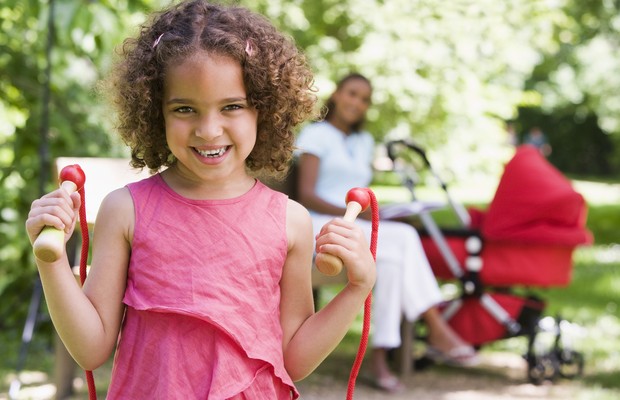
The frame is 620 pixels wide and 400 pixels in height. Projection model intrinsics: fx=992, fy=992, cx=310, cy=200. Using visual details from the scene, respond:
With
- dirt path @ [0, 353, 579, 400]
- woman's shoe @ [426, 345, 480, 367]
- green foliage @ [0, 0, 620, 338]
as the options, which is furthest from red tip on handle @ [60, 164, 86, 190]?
woman's shoe @ [426, 345, 480, 367]

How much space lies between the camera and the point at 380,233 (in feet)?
14.9

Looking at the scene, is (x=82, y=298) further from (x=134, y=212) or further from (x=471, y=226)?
(x=471, y=226)

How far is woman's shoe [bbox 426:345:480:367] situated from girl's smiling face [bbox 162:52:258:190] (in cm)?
323

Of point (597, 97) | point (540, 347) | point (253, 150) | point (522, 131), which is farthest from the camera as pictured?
point (522, 131)

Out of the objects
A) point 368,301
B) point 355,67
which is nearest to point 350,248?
point 368,301

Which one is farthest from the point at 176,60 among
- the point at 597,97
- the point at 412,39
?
the point at 597,97

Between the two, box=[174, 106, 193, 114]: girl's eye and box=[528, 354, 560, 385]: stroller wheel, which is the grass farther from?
box=[174, 106, 193, 114]: girl's eye

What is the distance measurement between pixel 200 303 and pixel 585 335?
14.2ft

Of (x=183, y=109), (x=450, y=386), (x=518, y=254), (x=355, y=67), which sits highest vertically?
(x=355, y=67)

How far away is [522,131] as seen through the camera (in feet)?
99.6

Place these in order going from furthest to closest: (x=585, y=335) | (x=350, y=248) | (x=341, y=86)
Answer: (x=585, y=335)
(x=341, y=86)
(x=350, y=248)

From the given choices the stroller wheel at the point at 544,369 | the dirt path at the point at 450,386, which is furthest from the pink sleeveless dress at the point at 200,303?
the stroller wheel at the point at 544,369

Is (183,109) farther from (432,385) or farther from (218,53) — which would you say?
(432,385)

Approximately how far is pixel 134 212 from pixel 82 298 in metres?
0.17
